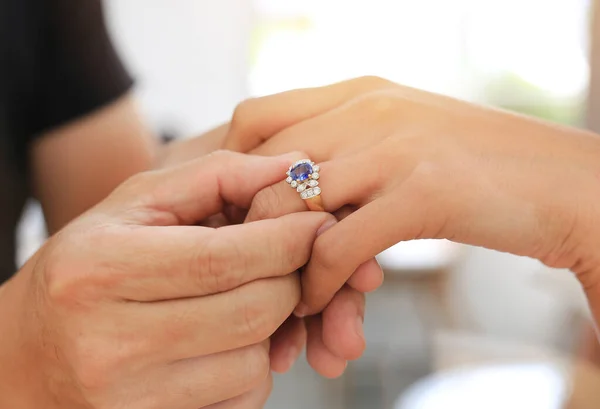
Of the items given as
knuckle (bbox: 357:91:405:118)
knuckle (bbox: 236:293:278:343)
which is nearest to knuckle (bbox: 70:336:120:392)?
knuckle (bbox: 236:293:278:343)

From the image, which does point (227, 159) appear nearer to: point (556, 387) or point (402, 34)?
point (556, 387)

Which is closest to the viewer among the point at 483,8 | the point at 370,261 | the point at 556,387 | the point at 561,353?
the point at 370,261

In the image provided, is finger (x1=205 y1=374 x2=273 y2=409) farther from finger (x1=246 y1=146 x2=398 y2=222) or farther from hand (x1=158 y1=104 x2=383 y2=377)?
finger (x1=246 y1=146 x2=398 y2=222)

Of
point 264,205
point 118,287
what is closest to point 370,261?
point 264,205

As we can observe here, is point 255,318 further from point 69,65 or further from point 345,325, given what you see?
point 69,65

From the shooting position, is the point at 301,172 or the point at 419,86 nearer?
the point at 301,172

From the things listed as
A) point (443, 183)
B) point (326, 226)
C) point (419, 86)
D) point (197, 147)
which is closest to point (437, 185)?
point (443, 183)

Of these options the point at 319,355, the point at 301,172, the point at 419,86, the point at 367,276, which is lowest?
the point at 419,86
